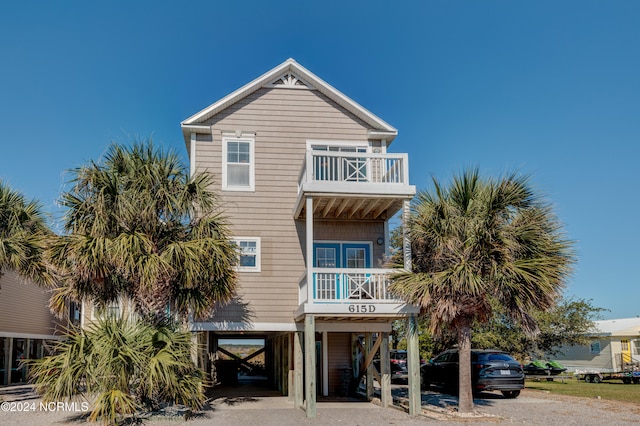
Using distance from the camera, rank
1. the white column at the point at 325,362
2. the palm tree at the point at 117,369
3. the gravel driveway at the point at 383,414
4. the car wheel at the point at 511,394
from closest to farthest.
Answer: the palm tree at the point at 117,369
the gravel driveway at the point at 383,414
the car wheel at the point at 511,394
the white column at the point at 325,362

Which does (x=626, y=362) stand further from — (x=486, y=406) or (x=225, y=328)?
(x=225, y=328)

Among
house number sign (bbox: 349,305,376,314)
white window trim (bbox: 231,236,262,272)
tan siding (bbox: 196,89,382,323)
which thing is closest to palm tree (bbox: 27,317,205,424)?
tan siding (bbox: 196,89,382,323)

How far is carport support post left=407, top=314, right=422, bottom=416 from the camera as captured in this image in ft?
45.3

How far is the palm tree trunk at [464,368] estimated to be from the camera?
13.6 meters

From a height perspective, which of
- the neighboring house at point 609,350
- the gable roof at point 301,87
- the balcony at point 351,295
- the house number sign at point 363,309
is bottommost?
the neighboring house at point 609,350

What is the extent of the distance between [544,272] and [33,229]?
14.2m

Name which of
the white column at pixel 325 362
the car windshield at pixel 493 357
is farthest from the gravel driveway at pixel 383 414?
the white column at pixel 325 362

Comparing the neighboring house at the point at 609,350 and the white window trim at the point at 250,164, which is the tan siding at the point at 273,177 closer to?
the white window trim at the point at 250,164

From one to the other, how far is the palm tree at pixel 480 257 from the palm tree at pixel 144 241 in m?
4.70

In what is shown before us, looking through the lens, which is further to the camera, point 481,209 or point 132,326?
point 481,209

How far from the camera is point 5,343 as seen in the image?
25469 mm

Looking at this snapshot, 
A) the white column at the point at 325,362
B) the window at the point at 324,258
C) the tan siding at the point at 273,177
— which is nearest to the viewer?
the tan siding at the point at 273,177

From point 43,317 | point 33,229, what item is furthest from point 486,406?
point 43,317

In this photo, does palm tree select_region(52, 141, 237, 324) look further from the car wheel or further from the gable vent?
the car wheel
